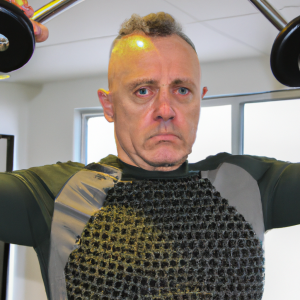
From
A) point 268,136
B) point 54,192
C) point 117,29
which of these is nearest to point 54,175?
point 54,192

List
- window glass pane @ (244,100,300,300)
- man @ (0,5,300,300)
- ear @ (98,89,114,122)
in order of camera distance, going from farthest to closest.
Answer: window glass pane @ (244,100,300,300) < ear @ (98,89,114,122) < man @ (0,5,300,300)

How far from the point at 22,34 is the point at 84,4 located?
65 centimetres

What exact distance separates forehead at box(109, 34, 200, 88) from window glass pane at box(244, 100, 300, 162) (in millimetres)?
908

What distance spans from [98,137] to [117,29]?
415mm

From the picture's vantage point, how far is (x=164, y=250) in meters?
0.52

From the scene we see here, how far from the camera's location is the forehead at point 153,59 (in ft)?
1.78

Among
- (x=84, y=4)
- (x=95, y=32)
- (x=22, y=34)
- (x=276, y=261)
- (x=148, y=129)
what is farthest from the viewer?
(x=276, y=261)

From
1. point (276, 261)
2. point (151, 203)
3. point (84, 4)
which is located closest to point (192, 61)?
point (151, 203)

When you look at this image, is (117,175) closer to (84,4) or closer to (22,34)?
(22,34)

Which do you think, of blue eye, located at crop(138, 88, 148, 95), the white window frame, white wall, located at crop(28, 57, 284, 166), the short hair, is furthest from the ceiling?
blue eye, located at crop(138, 88, 148, 95)

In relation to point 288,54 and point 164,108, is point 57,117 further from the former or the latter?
point 288,54

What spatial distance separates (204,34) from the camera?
1.19 meters

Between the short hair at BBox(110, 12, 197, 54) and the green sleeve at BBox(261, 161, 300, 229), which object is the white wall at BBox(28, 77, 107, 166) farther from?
the green sleeve at BBox(261, 161, 300, 229)

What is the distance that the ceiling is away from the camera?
1.04 metres
